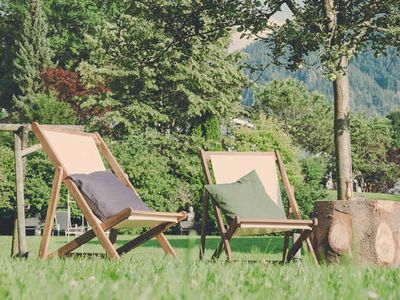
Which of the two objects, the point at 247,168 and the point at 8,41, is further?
the point at 8,41

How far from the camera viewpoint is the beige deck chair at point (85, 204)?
4.87 meters

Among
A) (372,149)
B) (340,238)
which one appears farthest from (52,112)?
(340,238)

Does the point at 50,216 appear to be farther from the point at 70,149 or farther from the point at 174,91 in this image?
the point at 174,91

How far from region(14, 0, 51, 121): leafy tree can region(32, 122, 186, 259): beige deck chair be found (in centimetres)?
2674

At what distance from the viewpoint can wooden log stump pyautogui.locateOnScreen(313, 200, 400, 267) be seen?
5562mm

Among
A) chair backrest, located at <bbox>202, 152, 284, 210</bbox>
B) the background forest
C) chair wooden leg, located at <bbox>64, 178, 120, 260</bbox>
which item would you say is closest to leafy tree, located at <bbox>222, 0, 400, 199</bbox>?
the background forest

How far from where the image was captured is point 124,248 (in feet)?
17.4

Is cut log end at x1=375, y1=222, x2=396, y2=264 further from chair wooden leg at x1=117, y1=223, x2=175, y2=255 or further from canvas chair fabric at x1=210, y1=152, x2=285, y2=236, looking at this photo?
chair wooden leg at x1=117, y1=223, x2=175, y2=255

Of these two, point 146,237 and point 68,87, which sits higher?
point 68,87

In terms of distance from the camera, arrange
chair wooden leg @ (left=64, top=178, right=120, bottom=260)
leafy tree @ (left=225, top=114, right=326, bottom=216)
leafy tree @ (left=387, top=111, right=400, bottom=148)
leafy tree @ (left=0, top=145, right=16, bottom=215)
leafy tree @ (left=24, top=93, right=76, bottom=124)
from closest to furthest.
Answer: chair wooden leg @ (left=64, top=178, right=120, bottom=260) → leafy tree @ (left=0, top=145, right=16, bottom=215) → leafy tree @ (left=225, top=114, right=326, bottom=216) → leafy tree @ (left=24, top=93, right=76, bottom=124) → leafy tree @ (left=387, top=111, right=400, bottom=148)

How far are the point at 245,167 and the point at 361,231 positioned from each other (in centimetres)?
142

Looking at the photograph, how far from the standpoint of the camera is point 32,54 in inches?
1270

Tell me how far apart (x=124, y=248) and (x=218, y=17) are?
442cm

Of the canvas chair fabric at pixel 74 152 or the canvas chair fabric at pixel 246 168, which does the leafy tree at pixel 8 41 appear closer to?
the canvas chair fabric at pixel 246 168
